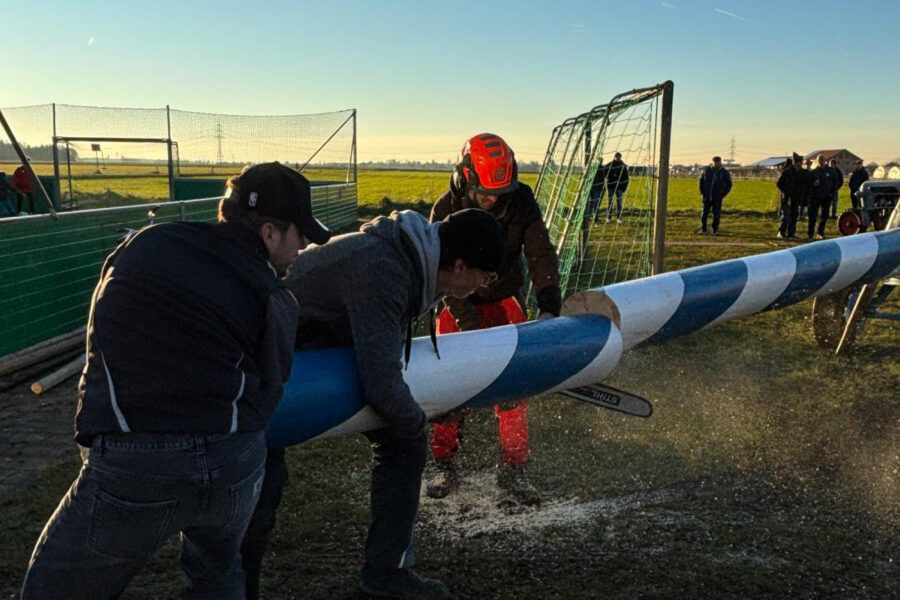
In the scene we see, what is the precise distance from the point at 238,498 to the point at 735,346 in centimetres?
624

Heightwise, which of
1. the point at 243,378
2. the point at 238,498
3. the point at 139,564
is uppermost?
the point at 243,378

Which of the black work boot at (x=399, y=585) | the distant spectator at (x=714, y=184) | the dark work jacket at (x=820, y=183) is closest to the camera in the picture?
the black work boot at (x=399, y=585)

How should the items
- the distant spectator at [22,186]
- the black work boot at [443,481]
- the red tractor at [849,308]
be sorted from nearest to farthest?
1. the black work boot at [443,481]
2. the red tractor at [849,308]
3. the distant spectator at [22,186]

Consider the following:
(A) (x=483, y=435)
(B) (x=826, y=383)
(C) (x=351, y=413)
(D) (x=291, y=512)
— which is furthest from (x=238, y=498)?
(B) (x=826, y=383)

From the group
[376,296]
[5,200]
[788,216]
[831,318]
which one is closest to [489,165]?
[376,296]

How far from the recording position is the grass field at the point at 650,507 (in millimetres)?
3307

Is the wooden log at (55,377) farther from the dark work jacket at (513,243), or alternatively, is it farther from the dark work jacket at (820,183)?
the dark work jacket at (820,183)

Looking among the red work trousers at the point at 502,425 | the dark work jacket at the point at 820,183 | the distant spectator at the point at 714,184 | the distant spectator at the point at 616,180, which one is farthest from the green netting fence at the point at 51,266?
the dark work jacket at the point at 820,183

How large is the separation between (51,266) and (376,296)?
6022mm

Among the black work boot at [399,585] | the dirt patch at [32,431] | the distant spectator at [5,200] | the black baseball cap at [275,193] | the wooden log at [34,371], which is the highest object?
the black baseball cap at [275,193]

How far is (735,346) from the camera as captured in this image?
7.33 m

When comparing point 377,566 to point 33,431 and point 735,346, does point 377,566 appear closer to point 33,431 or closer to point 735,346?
point 33,431

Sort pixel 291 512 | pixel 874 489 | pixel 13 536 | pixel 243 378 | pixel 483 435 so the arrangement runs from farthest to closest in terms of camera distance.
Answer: pixel 483 435 → pixel 874 489 → pixel 291 512 → pixel 13 536 → pixel 243 378

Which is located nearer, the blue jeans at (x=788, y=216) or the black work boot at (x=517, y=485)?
the black work boot at (x=517, y=485)
